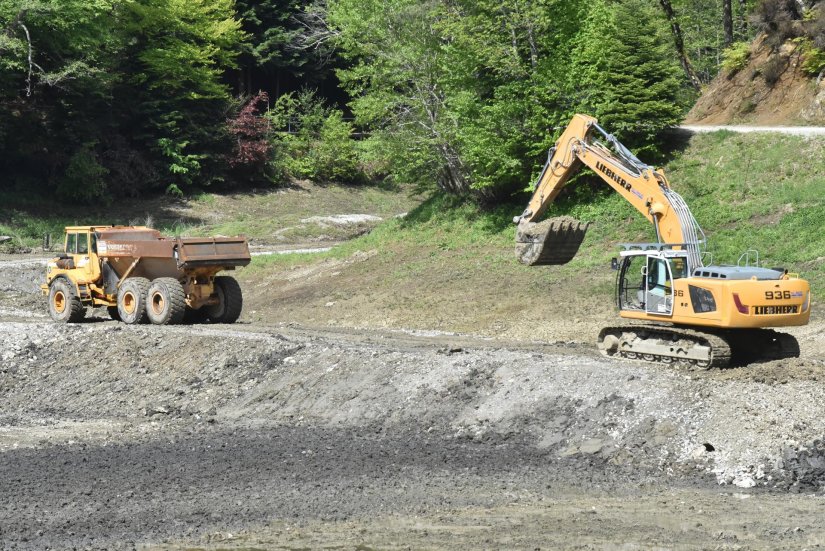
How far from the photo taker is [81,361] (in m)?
19.6

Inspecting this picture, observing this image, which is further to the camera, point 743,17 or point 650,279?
point 743,17

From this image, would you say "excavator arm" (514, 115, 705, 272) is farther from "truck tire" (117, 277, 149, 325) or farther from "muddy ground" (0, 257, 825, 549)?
"truck tire" (117, 277, 149, 325)

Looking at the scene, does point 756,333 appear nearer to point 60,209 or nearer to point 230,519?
point 230,519

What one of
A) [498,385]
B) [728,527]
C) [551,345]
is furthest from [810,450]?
[551,345]

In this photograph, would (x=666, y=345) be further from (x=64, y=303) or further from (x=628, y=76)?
(x=628, y=76)

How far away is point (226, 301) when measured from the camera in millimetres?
23641

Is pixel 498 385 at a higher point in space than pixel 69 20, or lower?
lower

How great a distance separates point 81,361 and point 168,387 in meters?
2.35

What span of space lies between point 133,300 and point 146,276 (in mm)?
872

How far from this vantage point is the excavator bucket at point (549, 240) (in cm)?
2009

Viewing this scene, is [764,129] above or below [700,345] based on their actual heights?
above

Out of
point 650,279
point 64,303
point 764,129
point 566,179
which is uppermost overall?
point 764,129

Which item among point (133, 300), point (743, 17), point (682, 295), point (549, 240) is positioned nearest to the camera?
point (682, 295)

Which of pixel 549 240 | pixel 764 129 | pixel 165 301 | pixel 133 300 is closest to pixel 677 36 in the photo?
pixel 764 129
